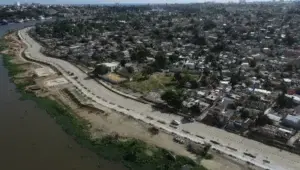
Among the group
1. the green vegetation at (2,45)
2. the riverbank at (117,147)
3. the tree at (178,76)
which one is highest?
the tree at (178,76)

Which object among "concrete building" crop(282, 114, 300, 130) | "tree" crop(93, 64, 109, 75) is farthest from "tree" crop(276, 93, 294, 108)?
"tree" crop(93, 64, 109, 75)

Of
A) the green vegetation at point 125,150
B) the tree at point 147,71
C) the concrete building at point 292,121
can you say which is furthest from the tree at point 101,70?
the concrete building at point 292,121

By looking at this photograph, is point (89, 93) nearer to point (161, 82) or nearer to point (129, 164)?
point (161, 82)

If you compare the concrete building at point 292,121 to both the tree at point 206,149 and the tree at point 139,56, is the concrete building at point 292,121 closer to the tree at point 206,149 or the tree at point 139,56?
the tree at point 206,149

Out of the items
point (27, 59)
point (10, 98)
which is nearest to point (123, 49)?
point (27, 59)

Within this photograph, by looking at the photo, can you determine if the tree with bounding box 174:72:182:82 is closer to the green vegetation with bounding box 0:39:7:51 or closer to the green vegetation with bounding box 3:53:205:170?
the green vegetation with bounding box 3:53:205:170

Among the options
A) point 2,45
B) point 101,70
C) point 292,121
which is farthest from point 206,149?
point 2,45
